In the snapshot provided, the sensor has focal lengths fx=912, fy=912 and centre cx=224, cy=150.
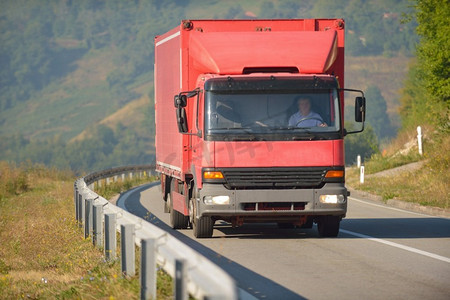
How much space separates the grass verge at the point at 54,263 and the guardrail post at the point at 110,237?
131mm

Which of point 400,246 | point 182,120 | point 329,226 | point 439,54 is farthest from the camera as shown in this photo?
point 439,54

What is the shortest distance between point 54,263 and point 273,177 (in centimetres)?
352

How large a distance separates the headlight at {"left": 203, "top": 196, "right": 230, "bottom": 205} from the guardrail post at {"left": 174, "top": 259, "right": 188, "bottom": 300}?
699 cm

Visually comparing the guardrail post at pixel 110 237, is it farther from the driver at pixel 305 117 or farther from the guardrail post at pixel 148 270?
the driver at pixel 305 117

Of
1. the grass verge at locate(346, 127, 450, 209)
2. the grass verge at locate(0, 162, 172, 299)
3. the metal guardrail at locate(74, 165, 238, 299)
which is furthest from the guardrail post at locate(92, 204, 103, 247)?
the grass verge at locate(346, 127, 450, 209)

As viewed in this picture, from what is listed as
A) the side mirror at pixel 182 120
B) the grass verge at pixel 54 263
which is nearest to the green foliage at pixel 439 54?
the grass verge at pixel 54 263

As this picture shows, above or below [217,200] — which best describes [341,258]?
below

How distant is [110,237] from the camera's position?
11305 millimetres

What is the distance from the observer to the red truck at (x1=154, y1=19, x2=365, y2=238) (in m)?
13.7

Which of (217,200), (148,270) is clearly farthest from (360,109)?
(148,270)

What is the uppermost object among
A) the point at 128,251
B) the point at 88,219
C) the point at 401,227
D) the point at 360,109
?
the point at 360,109

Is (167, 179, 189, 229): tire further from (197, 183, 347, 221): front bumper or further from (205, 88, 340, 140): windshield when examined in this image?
(205, 88, 340, 140): windshield

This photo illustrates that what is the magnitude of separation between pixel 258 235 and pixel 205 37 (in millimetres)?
3623

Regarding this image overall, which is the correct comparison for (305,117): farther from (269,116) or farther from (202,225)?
(202,225)
